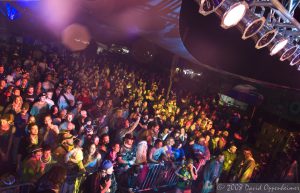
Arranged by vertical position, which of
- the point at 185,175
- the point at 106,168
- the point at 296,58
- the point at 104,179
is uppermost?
the point at 296,58

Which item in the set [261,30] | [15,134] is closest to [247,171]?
[261,30]

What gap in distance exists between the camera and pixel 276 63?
7195mm

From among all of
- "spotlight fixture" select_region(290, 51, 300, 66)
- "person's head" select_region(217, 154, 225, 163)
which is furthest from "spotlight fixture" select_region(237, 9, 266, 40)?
"person's head" select_region(217, 154, 225, 163)

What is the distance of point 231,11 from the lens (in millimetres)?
3312

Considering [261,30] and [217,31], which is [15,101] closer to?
[261,30]

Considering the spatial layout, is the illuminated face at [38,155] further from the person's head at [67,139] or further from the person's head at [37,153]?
the person's head at [67,139]

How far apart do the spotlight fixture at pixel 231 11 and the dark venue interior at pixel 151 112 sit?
0.04 feet

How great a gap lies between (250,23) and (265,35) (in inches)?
18.0

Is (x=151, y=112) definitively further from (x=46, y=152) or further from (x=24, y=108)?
(x=46, y=152)

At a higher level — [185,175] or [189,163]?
[189,163]

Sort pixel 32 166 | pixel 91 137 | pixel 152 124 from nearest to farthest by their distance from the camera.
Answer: pixel 32 166 → pixel 91 137 → pixel 152 124

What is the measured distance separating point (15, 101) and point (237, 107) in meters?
9.99

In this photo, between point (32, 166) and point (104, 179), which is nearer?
point (32, 166)

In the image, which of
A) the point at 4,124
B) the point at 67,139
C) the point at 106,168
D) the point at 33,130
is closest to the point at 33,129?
the point at 33,130
